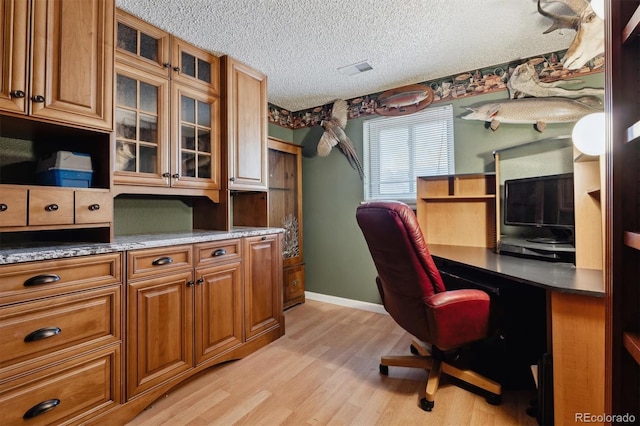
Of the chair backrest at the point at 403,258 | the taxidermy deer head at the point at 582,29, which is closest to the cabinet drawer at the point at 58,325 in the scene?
the chair backrest at the point at 403,258

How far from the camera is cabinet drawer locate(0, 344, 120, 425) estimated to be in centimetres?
121

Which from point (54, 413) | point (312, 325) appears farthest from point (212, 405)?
point (312, 325)

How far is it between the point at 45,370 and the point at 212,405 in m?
0.83

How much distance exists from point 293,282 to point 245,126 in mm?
1855

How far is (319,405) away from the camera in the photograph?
1688 millimetres

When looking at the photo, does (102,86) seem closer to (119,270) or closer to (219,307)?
(119,270)

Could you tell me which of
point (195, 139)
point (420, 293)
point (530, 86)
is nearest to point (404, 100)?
point (530, 86)

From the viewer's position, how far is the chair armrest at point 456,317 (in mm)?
1497

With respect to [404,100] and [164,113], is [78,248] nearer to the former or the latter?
[164,113]

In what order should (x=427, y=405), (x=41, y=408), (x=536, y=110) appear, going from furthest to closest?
1. (x=536, y=110)
2. (x=427, y=405)
3. (x=41, y=408)

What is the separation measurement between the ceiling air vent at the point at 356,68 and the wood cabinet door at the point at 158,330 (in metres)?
2.14

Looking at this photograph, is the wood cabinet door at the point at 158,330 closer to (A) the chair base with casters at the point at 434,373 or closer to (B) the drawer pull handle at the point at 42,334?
(B) the drawer pull handle at the point at 42,334

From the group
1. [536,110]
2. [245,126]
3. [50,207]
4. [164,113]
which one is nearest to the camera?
[50,207]

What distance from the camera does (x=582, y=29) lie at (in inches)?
60.7
